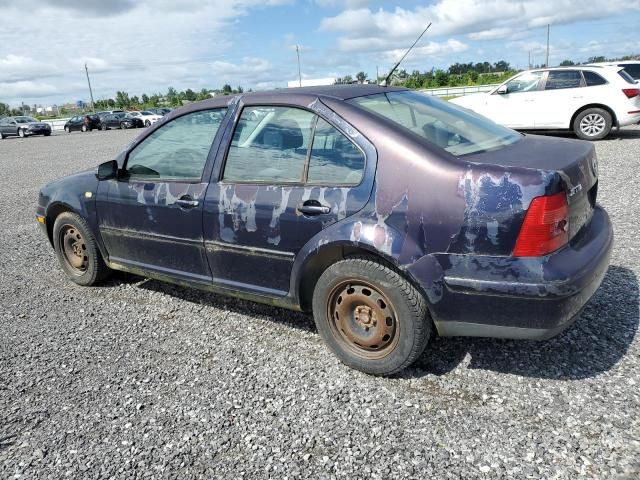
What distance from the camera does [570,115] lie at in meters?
11.5

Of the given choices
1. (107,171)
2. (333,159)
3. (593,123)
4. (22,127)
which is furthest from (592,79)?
(22,127)

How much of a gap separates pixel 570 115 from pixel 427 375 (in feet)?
33.9

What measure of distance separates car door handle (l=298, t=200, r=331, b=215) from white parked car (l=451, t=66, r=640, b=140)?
10.3 meters

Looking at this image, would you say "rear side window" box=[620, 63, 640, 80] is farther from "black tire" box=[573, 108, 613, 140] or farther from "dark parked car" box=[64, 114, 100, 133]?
"dark parked car" box=[64, 114, 100, 133]

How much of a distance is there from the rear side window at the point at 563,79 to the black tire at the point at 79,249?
1046cm

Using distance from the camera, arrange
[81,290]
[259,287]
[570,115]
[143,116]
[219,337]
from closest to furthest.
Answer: [259,287] → [219,337] → [81,290] → [570,115] → [143,116]

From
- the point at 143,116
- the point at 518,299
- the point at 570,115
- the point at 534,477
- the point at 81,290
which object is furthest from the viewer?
the point at 143,116

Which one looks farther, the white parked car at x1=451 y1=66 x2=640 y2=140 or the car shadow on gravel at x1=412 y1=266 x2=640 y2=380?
the white parked car at x1=451 y1=66 x2=640 y2=140

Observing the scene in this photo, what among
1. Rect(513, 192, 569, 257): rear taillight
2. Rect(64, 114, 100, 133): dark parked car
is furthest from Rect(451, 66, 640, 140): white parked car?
Rect(64, 114, 100, 133): dark parked car

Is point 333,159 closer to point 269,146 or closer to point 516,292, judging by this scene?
point 269,146

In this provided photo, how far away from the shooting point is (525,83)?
11867 mm

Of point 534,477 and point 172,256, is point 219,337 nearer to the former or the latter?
point 172,256

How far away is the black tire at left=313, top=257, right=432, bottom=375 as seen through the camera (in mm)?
2785

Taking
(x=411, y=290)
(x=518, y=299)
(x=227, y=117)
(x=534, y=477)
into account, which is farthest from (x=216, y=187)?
(x=534, y=477)
